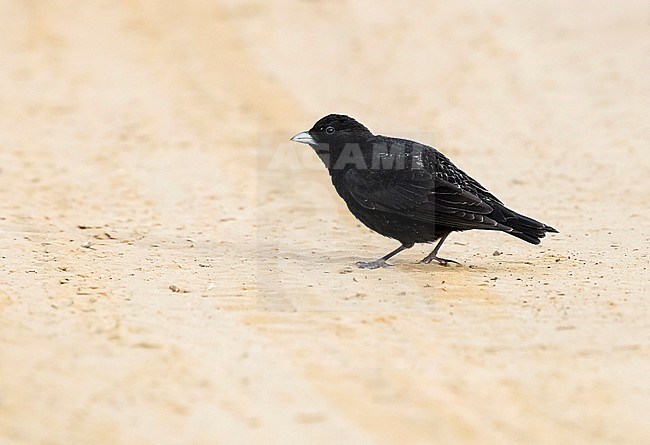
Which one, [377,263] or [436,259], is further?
[436,259]

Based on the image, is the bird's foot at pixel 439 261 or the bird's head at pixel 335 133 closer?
the bird's foot at pixel 439 261

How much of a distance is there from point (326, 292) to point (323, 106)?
814 centimetres

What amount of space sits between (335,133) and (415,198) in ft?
3.06

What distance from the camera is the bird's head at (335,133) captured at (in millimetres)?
8078

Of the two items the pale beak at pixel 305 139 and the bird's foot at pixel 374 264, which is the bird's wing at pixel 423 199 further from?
the pale beak at pixel 305 139

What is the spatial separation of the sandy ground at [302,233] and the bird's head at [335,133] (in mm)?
865

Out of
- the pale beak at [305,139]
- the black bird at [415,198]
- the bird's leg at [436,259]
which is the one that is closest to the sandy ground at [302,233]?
the bird's leg at [436,259]

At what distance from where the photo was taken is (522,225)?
7.61m

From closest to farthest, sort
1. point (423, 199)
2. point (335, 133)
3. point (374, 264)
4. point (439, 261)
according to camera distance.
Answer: point (423, 199) < point (374, 264) < point (439, 261) < point (335, 133)

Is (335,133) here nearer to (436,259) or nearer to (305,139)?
(305,139)

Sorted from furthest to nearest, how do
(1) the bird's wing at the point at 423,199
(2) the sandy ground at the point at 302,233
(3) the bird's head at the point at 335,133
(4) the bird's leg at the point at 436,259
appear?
(3) the bird's head at the point at 335,133
(4) the bird's leg at the point at 436,259
(1) the bird's wing at the point at 423,199
(2) the sandy ground at the point at 302,233

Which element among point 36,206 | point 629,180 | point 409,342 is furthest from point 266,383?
point 629,180

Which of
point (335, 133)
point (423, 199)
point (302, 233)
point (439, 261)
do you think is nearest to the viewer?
point (423, 199)

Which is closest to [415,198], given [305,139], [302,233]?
[305,139]
